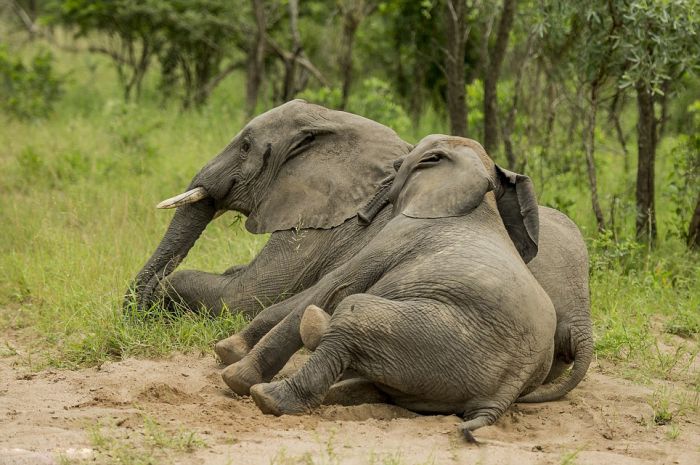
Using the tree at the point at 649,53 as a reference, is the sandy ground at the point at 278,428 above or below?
below

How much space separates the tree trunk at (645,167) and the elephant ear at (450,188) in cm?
355

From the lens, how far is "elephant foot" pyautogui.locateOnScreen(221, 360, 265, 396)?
4.63 metres

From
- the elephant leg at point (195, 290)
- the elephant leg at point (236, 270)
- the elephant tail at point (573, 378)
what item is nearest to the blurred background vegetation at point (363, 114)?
the elephant leg at point (195, 290)

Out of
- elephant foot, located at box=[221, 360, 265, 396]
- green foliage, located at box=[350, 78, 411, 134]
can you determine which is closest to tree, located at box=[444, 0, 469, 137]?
green foliage, located at box=[350, 78, 411, 134]

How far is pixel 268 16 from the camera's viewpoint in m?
13.3

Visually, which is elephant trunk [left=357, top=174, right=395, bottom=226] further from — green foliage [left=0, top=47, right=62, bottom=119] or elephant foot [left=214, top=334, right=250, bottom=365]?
green foliage [left=0, top=47, right=62, bottom=119]

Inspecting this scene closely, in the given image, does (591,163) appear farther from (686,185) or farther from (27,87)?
(27,87)

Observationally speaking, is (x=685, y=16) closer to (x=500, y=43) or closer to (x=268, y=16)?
(x=500, y=43)

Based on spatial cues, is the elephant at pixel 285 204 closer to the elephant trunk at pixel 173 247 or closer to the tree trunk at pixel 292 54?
the elephant trunk at pixel 173 247

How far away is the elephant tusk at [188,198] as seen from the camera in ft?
19.0

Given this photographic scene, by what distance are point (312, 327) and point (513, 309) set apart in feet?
2.57

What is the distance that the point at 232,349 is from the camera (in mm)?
5012

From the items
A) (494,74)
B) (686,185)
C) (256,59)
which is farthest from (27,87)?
(686,185)

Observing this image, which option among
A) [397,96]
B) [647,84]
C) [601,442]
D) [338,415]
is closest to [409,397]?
[338,415]
